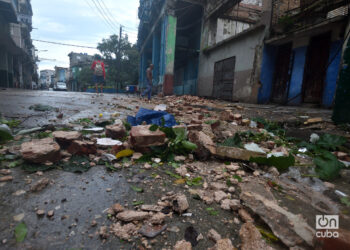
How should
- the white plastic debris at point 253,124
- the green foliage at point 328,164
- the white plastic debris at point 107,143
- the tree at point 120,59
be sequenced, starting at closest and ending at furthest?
the green foliage at point 328,164 → the white plastic debris at point 107,143 → the white plastic debris at point 253,124 → the tree at point 120,59

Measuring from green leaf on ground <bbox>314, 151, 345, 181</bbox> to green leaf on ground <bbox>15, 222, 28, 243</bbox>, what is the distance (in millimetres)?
1781

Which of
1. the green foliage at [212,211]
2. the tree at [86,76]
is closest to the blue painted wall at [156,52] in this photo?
the green foliage at [212,211]

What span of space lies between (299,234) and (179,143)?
3.33 ft

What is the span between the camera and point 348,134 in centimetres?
221

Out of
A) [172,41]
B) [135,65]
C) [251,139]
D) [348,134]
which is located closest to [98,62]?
[172,41]

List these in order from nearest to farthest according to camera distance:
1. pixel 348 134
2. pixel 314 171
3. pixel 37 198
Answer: pixel 37 198, pixel 314 171, pixel 348 134

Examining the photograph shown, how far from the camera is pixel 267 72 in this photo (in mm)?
6758

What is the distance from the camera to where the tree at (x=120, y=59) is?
73.8 ft

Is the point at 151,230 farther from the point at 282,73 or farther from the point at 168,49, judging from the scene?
the point at 168,49

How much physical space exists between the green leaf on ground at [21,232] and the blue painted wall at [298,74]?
6.63m

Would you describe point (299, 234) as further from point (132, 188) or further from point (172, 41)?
point (172, 41)

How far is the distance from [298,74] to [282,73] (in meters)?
0.65

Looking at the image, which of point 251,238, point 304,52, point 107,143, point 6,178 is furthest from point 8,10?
point 251,238

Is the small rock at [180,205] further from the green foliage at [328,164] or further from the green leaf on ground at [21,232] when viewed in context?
the green foliage at [328,164]
